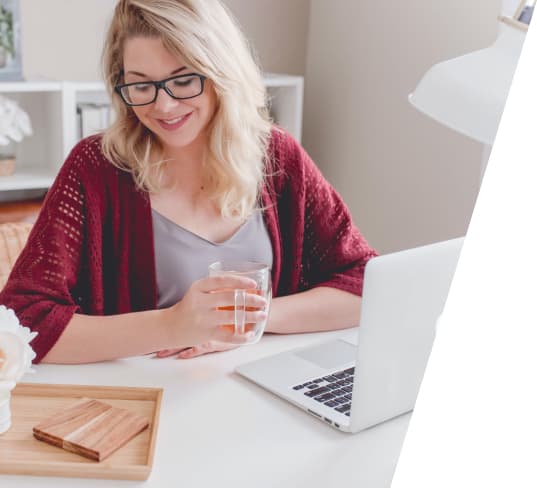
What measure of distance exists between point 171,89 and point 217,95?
12 centimetres

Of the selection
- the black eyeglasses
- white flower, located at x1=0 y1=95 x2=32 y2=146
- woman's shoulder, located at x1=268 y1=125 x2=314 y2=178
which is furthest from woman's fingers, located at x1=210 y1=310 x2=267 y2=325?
white flower, located at x1=0 y1=95 x2=32 y2=146

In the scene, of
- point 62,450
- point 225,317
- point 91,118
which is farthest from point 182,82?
point 91,118

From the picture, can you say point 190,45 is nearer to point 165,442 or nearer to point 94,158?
point 94,158

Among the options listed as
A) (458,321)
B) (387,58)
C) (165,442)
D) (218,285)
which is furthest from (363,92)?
(458,321)

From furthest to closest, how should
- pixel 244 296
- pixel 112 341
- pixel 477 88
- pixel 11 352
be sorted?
pixel 112 341
pixel 244 296
pixel 11 352
pixel 477 88

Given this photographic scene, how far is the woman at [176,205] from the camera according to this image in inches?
58.9

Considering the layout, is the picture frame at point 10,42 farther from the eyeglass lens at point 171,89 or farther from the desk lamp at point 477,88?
the desk lamp at point 477,88

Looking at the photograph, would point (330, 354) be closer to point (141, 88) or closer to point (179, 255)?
point (179, 255)

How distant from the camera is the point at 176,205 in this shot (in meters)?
1.71

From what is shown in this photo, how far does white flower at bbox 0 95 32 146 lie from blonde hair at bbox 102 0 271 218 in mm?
1295

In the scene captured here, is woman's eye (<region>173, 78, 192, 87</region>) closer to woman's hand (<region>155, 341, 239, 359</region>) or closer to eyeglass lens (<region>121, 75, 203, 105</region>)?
eyeglass lens (<region>121, 75, 203, 105</region>)

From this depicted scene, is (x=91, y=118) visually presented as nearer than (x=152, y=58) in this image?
No

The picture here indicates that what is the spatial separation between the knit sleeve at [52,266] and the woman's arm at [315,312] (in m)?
0.40

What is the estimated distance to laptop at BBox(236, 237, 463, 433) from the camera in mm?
1062
